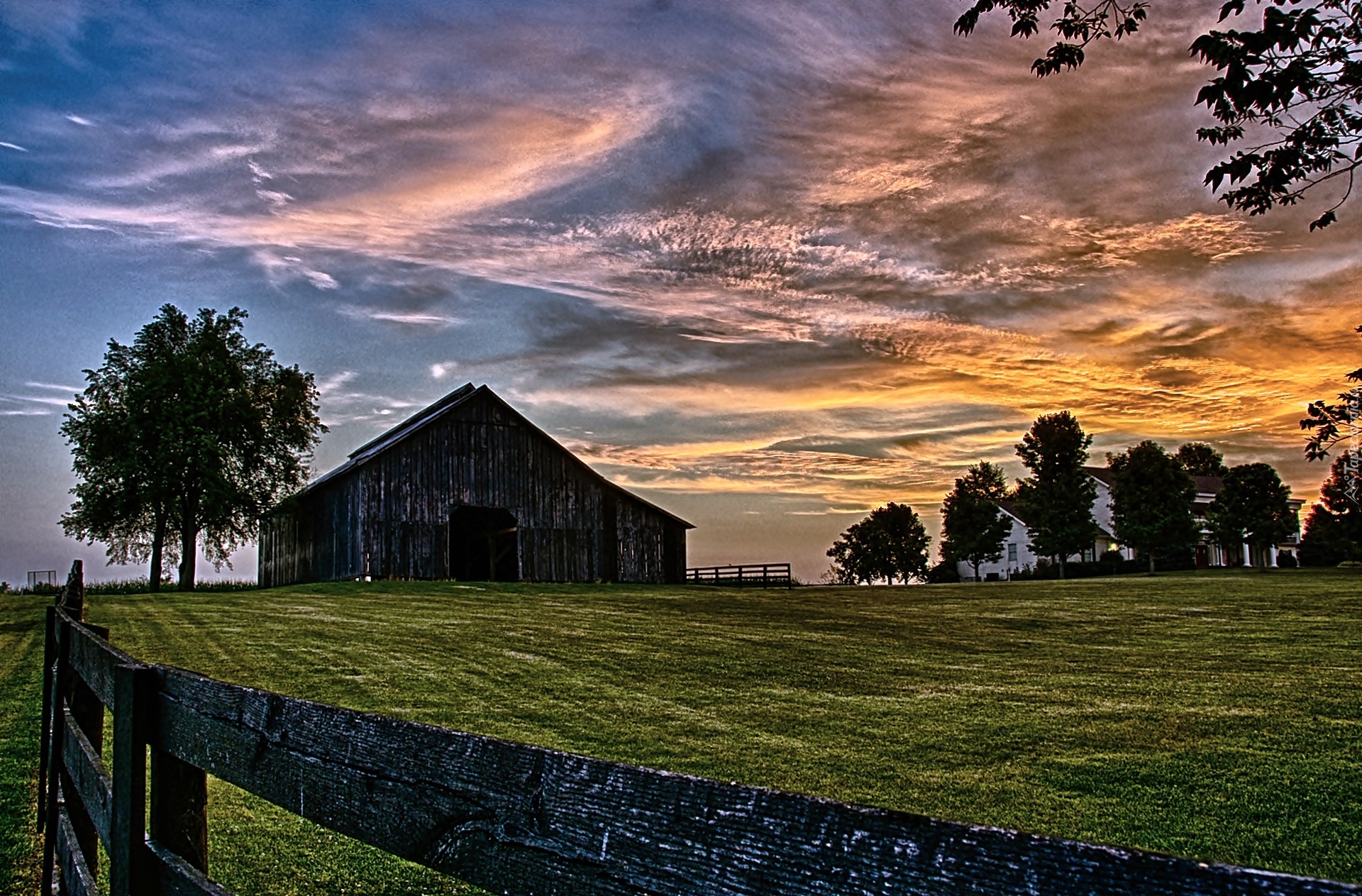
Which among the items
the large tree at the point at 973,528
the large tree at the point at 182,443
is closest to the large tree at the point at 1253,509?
the large tree at the point at 973,528

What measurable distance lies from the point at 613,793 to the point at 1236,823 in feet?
27.5

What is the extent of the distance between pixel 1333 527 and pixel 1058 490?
17.6 meters

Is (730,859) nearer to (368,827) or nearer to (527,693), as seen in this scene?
(368,827)

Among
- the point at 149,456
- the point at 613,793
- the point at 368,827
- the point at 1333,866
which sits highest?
the point at 149,456

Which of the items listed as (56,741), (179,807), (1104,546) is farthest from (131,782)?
(1104,546)

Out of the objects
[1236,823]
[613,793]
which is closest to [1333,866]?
[1236,823]

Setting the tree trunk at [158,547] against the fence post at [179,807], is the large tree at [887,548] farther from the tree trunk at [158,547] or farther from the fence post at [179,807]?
the fence post at [179,807]

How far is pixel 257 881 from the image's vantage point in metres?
6.99

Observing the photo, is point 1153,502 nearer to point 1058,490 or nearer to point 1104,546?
point 1058,490

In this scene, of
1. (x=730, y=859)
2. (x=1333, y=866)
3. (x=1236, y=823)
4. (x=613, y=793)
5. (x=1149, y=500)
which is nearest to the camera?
(x=730, y=859)

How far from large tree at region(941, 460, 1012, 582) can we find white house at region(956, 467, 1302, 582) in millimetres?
1438

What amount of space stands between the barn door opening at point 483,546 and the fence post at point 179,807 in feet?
142

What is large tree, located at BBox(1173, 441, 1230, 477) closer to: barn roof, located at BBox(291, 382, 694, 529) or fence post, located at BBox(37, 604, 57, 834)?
barn roof, located at BBox(291, 382, 694, 529)

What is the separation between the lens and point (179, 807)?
3.19 meters
